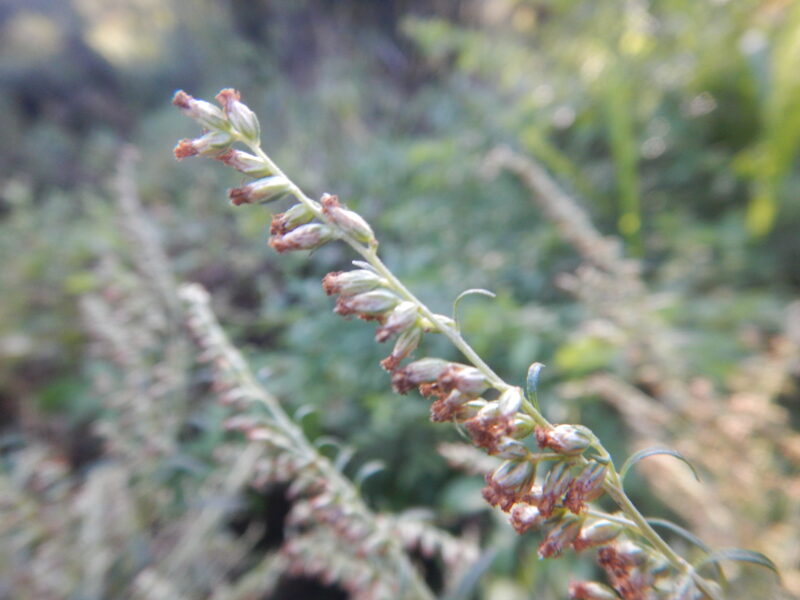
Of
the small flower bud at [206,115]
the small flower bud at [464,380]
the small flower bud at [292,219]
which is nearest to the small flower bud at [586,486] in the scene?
the small flower bud at [464,380]

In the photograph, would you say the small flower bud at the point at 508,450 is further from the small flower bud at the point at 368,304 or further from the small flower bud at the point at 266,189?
the small flower bud at the point at 266,189

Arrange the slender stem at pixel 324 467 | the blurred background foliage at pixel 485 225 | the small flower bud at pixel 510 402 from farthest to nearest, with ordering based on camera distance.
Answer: the blurred background foliage at pixel 485 225 < the slender stem at pixel 324 467 < the small flower bud at pixel 510 402

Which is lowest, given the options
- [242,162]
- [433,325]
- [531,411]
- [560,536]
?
[560,536]

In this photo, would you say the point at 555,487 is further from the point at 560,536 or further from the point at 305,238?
the point at 305,238

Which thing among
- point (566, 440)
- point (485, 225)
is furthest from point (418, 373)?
point (485, 225)

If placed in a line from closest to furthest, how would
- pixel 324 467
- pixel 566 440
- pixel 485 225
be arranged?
pixel 566 440
pixel 324 467
pixel 485 225

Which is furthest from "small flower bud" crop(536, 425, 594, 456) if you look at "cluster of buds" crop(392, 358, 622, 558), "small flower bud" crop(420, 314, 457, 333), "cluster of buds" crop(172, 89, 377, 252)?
"cluster of buds" crop(172, 89, 377, 252)
